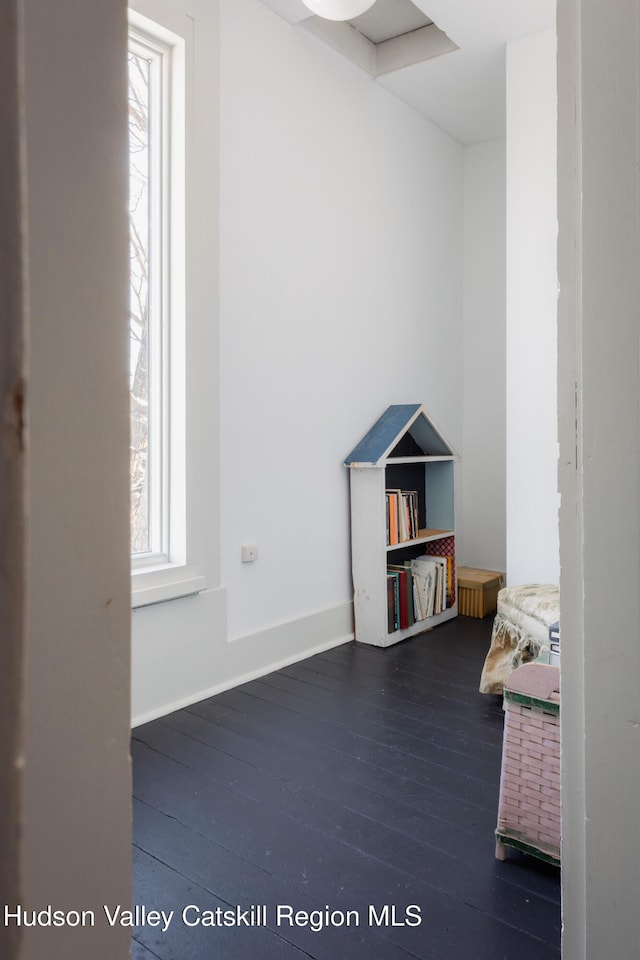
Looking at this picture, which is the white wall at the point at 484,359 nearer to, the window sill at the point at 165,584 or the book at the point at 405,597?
the book at the point at 405,597

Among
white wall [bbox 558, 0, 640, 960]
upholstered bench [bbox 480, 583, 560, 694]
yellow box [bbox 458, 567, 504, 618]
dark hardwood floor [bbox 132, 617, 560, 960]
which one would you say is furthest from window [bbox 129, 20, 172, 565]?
white wall [bbox 558, 0, 640, 960]

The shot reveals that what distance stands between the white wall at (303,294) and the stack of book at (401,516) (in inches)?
9.8

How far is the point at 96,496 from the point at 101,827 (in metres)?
0.18

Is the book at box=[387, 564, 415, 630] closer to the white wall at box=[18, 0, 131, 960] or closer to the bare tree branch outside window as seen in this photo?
the bare tree branch outside window

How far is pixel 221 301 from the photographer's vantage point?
9.55ft

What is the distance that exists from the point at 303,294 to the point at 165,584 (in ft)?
5.21

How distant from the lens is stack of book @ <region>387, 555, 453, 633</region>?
354cm

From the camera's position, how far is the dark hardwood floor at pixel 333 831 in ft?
4.80

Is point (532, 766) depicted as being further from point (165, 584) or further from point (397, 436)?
point (397, 436)

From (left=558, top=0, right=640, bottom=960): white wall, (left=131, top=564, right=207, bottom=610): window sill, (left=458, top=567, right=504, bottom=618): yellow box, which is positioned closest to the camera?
(left=558, top=0, right=640, bottom=960): white wall

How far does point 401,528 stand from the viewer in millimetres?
3648

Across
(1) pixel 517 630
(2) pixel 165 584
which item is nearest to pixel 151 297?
(2) pixel 165 584

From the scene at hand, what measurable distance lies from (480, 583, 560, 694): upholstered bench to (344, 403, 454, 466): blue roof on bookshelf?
1010mm

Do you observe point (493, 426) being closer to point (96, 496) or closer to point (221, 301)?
point (221, 301)
